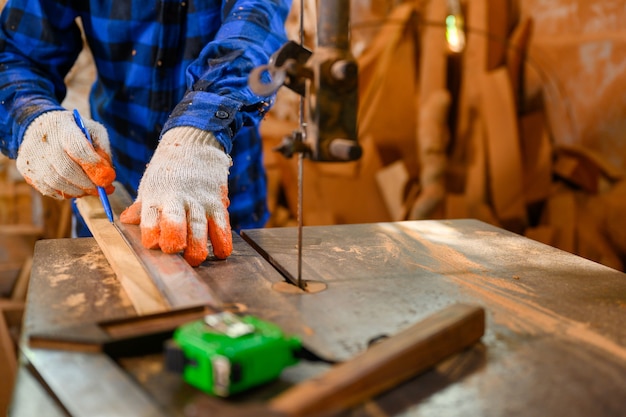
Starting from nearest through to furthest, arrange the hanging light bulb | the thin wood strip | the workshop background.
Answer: the thin wood strip
the hanging light bulb
the workshop background

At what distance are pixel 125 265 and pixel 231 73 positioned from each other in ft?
1.95

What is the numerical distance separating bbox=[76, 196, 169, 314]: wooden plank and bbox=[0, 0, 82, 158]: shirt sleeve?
0.30 m

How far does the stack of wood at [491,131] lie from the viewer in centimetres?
281

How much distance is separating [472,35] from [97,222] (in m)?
2.27

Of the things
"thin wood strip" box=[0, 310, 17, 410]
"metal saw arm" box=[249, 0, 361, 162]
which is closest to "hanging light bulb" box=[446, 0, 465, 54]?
"metal saw arm" box=[249, 0, 361, 162]

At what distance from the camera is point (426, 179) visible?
3160 millimetres

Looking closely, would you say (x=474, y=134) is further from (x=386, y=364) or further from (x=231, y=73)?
(x=386, y=364)

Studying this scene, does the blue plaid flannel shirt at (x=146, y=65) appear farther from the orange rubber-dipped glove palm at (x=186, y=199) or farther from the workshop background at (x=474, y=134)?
the workshop background at (x=474, y=134)

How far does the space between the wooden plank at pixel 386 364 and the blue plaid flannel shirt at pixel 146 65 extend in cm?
78

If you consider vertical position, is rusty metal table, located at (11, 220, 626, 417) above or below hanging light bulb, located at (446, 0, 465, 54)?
below

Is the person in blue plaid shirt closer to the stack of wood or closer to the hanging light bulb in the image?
the hanging light bulb

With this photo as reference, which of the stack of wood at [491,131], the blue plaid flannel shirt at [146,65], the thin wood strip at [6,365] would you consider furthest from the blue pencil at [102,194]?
the stack of wood at [491,131]

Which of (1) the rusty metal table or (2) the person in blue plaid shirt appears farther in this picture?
(2) the person in blue plaid shirt

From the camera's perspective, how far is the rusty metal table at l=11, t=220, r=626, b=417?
2.48ft
